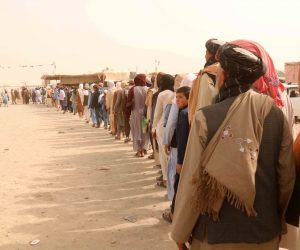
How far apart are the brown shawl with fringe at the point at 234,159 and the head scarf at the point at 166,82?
13.9ft

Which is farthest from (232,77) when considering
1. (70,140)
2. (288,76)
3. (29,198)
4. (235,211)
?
(288,76)

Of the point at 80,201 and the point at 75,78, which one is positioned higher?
the point at 80,201

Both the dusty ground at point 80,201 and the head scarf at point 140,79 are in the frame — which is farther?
the head scarf at point 140,79

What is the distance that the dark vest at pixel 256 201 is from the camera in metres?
2.23

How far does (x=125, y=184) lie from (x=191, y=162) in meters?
4.87

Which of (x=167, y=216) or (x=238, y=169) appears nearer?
(x=238, y=169)

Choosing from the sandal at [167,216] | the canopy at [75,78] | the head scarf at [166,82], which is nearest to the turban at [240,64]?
the sandal at [167,216]

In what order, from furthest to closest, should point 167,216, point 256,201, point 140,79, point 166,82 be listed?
1. point 140,79
2. point 166,82
3. point 167,216
4. point 256,201

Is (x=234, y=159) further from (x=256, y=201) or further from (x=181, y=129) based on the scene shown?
(x=181, y=129)

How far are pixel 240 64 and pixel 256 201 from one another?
0.73 metres

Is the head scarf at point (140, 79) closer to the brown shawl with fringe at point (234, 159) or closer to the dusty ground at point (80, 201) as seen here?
the dusty ground at point (80, 201)

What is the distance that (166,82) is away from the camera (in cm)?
643

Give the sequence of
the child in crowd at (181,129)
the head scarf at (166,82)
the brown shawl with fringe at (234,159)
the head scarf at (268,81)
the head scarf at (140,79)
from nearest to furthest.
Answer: the brown shawl with fringe at (234,159)
the head scarf at (268,81)
the child in crowd at (181,129)
the head scarf at (166,82)
the head scarf at (140,79)

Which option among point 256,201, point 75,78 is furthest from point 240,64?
point 75,78
